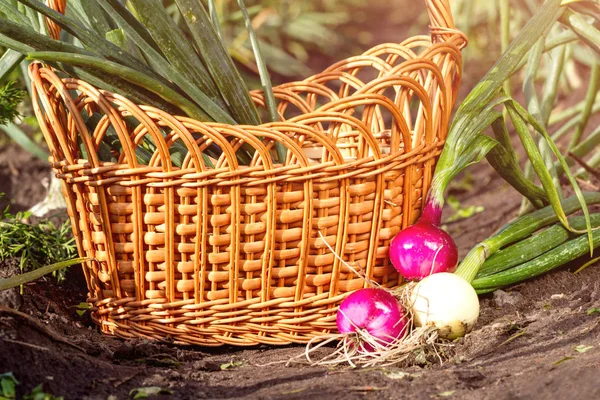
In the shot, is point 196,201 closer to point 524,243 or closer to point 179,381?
point 179,381

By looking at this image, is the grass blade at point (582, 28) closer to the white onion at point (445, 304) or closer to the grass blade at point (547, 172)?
the grass blade at point (547, 172)

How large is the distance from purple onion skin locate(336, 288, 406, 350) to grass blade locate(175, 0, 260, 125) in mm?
423

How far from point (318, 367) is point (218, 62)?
2.00 feet

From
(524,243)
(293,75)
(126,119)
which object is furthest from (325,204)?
(293,75)

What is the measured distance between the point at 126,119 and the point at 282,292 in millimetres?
437

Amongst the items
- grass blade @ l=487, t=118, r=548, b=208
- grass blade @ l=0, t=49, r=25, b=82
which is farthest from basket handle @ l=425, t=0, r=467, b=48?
grass blade @ l=0, t=49, r=25, b=82

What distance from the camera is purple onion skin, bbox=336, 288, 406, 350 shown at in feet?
4.35

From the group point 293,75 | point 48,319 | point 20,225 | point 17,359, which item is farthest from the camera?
point 293,75

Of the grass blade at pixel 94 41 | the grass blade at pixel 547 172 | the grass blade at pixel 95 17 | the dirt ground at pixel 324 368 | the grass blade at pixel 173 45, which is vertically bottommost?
the dirt ground at pixel 324 368

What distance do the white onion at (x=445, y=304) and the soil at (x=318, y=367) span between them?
4 cm

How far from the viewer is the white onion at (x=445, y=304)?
1.35 m

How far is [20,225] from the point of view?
62.8 inches

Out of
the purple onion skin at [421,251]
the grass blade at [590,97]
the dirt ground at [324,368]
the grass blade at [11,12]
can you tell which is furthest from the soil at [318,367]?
the grass blade at [590,97]

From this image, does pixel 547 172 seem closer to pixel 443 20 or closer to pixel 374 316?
pixel 443 20
